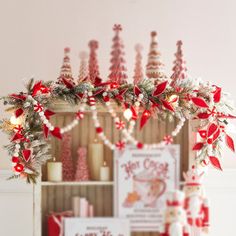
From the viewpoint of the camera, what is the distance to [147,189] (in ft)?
7.01

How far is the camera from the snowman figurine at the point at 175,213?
1.96 m

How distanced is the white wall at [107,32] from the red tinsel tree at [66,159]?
2.12ft

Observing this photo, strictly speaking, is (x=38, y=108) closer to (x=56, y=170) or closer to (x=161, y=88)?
(x=56, y=170)

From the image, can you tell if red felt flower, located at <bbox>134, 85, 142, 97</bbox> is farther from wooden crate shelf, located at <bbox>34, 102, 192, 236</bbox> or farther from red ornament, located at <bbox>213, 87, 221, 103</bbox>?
red ornament, located at <bbox>213, 87, 221, 103</bbox>

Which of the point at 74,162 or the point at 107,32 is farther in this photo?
the point at 107,32

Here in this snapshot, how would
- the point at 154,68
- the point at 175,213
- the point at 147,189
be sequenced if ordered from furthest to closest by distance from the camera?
the point at 154,68
the point at 147,189
the point at 175,213

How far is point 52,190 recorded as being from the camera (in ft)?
7.36

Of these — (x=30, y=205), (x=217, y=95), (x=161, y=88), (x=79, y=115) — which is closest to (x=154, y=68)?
(x=161, y=88)

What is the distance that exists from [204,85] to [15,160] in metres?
0.84

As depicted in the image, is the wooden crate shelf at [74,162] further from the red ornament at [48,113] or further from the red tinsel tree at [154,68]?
the red tinsel tree at [154,68]

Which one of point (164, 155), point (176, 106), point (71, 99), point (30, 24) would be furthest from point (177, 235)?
point (30, 24)

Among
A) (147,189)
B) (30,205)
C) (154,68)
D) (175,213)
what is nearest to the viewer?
(175,213)

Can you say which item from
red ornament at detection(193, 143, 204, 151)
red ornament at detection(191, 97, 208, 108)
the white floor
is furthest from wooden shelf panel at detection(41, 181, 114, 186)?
the white floor

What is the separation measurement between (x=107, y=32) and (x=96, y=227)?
110cm
